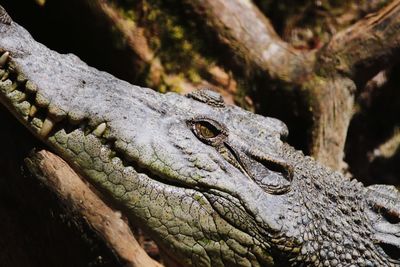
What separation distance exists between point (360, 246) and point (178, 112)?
1.17 m

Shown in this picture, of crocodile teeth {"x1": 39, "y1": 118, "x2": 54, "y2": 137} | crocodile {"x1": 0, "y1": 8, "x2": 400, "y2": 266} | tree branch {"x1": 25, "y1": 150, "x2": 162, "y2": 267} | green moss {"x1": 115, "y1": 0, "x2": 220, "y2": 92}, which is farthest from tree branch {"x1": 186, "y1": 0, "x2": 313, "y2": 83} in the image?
crocodile teeth {"x1": 39, "y1": 118, "x2": 54, "y2": 137}

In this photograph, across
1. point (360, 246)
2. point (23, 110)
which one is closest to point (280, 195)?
point (360, 246)

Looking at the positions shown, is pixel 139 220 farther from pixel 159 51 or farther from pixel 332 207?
pixel 159 51

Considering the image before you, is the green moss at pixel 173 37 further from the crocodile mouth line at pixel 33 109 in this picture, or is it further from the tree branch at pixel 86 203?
the crocodile mouth line at pixel 33 109

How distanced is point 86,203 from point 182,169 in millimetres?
624

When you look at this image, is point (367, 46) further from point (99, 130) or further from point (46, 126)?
point (46, 126)

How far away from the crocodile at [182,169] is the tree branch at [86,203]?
26 centimetres

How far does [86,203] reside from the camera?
3594 millimetres

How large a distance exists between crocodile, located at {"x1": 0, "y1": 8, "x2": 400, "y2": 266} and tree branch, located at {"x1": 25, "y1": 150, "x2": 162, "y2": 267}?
0.26 m

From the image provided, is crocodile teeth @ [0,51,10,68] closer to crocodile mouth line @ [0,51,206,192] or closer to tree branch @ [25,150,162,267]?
crocodile mouth line @ [0,51,206,192]

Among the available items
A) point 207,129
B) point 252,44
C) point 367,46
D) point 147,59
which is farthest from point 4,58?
point 367,46

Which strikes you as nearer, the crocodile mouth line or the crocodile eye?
the crocodile mouth line

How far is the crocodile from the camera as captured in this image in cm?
317

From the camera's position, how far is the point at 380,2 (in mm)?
7117
